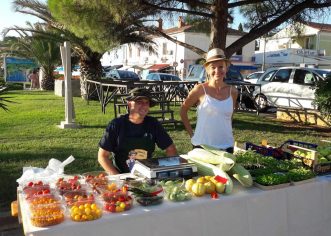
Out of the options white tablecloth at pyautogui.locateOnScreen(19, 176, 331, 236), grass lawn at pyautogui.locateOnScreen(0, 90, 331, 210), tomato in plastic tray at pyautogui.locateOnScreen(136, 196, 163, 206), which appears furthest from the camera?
grass lawn at pyautogui.locateOnScreen(0, 90, 331, 210)

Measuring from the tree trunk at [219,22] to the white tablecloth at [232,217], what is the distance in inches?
267

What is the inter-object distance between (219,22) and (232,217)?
7516 mm

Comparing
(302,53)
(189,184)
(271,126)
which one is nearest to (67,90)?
(271,126)

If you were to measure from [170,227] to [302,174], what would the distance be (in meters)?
1.13

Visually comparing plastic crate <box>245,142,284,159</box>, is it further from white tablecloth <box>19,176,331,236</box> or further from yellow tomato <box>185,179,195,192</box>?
yellow tomato <box>185,179,195,192</box>

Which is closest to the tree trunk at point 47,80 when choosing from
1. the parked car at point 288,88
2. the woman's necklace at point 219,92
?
the parked car at point 288,88

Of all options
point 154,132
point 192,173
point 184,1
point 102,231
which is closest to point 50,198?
point 102,231

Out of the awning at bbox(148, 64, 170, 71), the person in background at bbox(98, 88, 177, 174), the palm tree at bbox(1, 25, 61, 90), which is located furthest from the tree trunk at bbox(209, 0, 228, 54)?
the awning at bbox(148, 64, 170, 71)

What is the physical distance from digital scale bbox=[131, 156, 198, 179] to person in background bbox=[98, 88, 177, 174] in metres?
0.54

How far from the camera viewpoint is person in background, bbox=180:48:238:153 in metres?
3.48

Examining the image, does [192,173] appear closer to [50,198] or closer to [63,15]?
[50,198]

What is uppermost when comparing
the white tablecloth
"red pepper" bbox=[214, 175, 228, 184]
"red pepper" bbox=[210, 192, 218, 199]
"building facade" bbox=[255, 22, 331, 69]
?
"building facade" bbox=[255, 22, 331, 69]

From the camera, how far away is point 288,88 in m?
13.0

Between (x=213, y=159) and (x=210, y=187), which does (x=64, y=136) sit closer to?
(x=213, y=159)
